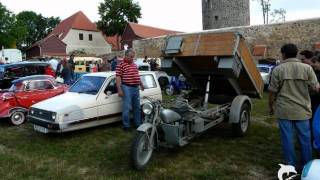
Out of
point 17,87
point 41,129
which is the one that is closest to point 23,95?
point 17,87

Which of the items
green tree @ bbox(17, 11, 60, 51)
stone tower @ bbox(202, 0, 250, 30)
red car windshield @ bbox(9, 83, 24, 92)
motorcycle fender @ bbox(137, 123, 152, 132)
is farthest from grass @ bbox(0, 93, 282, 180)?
green tree @ bbox(17, 11, 60, 51)

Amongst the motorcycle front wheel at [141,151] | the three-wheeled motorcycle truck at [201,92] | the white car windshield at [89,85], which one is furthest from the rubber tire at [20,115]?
the motorcycle front wheel at [141,151]

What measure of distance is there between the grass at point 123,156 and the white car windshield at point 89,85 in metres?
0.94

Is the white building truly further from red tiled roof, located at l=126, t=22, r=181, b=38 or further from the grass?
the grass

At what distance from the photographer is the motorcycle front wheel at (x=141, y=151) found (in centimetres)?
568

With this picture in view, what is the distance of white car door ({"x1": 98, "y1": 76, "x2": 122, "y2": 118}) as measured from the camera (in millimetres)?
8648

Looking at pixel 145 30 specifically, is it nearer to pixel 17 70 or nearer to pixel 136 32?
pixel 136 32

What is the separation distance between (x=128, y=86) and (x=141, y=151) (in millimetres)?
2818

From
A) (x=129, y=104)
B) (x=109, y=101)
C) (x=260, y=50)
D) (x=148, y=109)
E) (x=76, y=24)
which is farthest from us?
(x=76, y=24)

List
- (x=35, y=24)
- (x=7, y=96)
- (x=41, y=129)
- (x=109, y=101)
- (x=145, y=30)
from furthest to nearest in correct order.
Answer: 1. (x=35, y=24)
2. (x=145, y=30)
3. (x=7, y=96)
4. (x=109, y=101)
5. (x=41, y=129)

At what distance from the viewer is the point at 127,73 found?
332 inches

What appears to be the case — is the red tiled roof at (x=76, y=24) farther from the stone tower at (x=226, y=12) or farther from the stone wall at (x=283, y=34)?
the stone wall at (x=283, y=34)

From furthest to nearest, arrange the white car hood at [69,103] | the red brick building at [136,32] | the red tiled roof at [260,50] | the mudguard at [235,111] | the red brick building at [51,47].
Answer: the red brick building at [51,47] < the red brick building at [136,32] < the red tiled roof at [260,50] < the white car hood at [69,103] < the mudguard at [235,111]

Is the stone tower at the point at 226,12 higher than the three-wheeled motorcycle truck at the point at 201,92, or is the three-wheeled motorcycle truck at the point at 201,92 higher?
the stone tower at the point at 226,12
